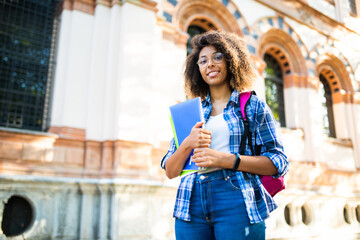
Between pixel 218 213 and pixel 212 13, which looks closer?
pixel 218 213

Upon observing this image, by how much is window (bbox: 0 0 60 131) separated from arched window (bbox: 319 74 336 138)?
788 centimetres

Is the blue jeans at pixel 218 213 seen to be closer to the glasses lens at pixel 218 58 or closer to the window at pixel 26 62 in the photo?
the glasses lens at pixel 218 58

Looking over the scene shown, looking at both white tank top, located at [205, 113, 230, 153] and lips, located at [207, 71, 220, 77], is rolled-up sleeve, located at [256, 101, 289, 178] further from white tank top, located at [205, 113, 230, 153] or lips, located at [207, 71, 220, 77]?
lips, located at [207, 71, 220, 77]

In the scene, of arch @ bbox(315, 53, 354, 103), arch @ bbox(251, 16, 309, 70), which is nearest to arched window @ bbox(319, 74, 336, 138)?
arch @ bbox(315, 53, 354, 103)

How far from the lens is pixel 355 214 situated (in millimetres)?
8594

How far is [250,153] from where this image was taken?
164 cm

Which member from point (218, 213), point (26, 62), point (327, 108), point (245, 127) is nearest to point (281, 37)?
point (327, 108)

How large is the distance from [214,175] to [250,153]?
0.22m

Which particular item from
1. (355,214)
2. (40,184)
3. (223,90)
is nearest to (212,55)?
(223,90)

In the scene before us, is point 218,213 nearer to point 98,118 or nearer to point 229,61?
point 229,61

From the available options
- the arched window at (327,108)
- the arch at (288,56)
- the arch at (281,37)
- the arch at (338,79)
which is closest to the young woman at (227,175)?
the arch at (281,37)

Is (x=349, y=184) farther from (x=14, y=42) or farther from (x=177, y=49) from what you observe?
(x=14, y=42)

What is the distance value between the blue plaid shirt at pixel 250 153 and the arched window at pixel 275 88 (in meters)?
7.40

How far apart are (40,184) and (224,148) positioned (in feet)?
13.0
